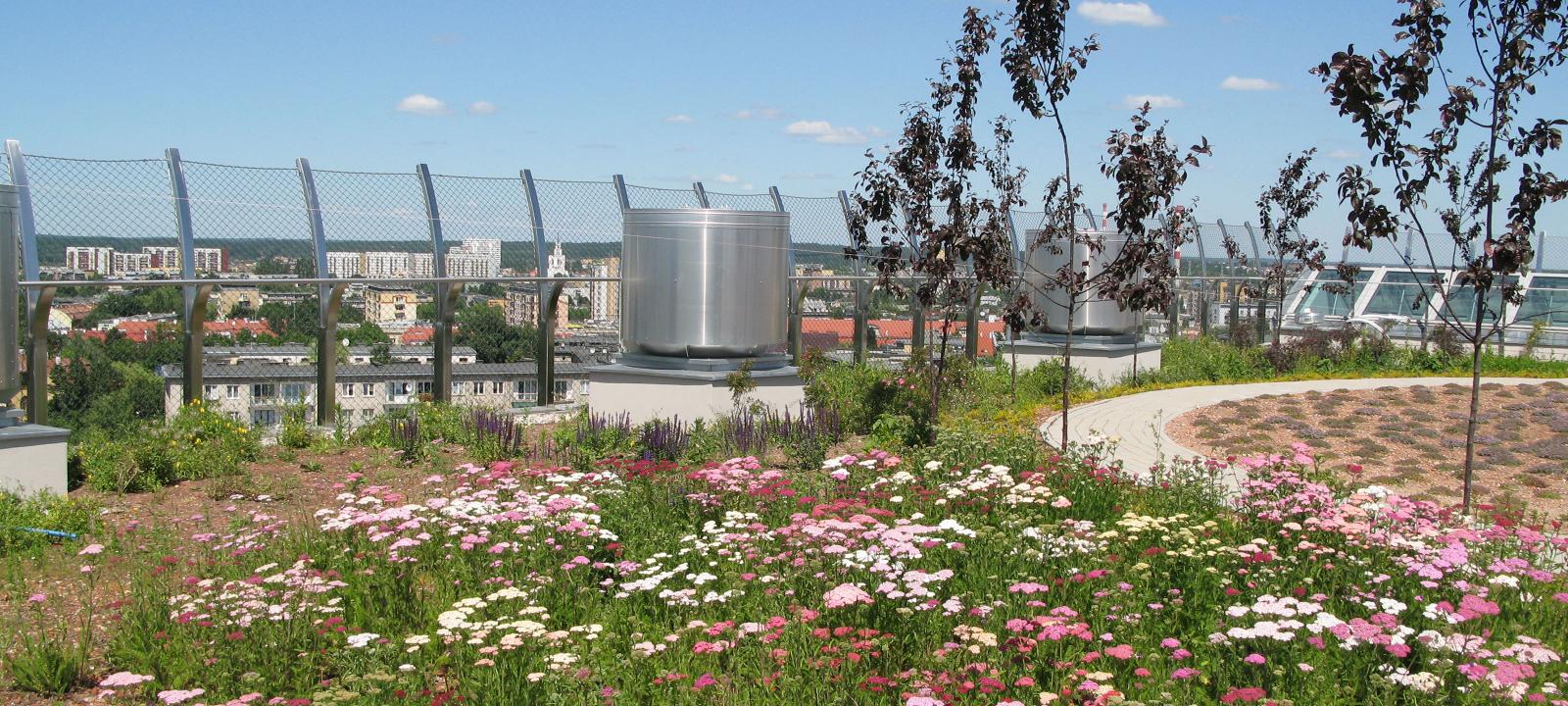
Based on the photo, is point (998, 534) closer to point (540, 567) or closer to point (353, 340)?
point (540, 567)

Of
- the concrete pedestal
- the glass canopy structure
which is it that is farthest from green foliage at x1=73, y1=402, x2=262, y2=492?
the glass canopy structure

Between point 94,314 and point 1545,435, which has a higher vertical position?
point 94,314

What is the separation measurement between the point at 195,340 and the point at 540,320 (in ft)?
13.1

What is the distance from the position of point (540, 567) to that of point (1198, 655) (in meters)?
3.24

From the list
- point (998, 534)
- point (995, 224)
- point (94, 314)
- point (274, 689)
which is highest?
point (995, 224)

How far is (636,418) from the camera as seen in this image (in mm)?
13430

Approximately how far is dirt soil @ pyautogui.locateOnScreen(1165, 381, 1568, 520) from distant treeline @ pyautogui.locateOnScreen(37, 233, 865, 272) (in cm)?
709

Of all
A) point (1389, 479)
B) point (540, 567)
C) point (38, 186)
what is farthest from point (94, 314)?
point (1389, 479)

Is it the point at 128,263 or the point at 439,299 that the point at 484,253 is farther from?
the point at 128,263

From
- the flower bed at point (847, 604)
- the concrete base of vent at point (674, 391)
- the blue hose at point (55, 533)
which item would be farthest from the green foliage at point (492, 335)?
the blue hose at point (55, 533)

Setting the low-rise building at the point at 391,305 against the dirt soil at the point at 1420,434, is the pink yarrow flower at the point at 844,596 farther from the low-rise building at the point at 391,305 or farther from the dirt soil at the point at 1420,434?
the low-rise building at the point at 391,305

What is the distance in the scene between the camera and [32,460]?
31.3 feet

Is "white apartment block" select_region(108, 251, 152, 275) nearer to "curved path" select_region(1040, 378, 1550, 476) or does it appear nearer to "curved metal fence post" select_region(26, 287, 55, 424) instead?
"curved metal fence post" select_region(26, 287, 55, 424)

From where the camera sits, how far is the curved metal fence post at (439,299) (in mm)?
14375
